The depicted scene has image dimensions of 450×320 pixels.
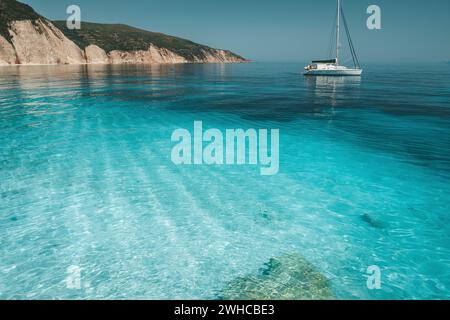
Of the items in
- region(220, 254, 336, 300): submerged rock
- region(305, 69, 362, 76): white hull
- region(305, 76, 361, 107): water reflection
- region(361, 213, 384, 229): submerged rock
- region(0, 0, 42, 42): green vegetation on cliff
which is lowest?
region(220, 254, 336, 300): submerged rock

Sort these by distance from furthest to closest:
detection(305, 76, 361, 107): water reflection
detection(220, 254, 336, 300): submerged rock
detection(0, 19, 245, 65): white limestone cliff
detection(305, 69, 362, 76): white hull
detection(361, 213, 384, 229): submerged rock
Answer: detection(0, 19, 245, 65): white limestone cliff, detection(305, 69, 362, 76): white hull, detection(305, 76, 361, 107): water reflection, detection(361, 213, 384, 229): submerged rock, detection(220, 254, 336, 300): submerged rock

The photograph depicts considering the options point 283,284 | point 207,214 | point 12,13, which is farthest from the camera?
point 12,13

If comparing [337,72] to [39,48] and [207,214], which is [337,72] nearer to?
[207,214]

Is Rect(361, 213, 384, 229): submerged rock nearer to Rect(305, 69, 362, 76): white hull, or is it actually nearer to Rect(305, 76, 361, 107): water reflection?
Rect(305, 76, 361, 107): water reflection

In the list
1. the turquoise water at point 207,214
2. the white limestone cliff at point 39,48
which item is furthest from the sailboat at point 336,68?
the white limestone cliff at point 39,48

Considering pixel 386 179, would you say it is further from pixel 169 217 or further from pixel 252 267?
pixel 169 217

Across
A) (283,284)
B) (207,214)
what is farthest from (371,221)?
(207,214)

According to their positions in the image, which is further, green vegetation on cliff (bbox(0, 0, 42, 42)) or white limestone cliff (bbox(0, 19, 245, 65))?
green vegetation on cliff (bbox(0, 0, 42, 42))

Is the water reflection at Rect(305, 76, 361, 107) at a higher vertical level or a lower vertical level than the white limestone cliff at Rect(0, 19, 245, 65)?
lower

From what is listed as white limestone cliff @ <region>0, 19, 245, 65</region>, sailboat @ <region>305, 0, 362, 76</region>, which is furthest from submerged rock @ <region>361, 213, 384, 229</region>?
white limestone cliff @ <region>0, 19, 245, 65</region>
